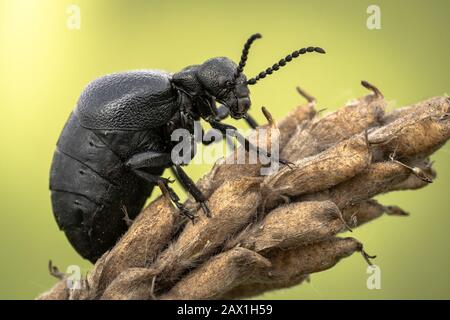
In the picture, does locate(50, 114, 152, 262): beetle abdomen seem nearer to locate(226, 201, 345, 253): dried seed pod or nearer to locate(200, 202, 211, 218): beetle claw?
locate(200, 202, 211, 218): beetle claw

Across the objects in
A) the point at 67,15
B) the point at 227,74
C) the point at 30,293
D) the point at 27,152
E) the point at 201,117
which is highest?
the point at 67,15

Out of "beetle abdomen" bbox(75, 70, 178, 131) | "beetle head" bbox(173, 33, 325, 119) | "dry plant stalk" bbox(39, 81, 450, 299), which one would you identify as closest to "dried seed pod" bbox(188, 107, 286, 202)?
"dry plant stalk" bbox(39, 81, 450, 299)

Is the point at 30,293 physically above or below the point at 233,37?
below

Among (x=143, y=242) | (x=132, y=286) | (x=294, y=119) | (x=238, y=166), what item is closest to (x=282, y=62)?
(x=294, y=119)

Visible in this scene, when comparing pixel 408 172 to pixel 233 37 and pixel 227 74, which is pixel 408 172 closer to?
pixel 227 74

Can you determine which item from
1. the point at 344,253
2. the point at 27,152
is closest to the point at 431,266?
the point at 344,253

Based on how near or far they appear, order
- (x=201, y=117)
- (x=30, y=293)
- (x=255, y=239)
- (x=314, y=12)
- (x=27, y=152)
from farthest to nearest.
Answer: (x=314, y=12) < (x=27, y=152) < (x=30, y=293) < (x=201, y=117) < (x=255, y=239)

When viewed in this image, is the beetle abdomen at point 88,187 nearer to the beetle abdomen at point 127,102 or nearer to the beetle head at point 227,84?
the beetle abdomen at point 127,102
